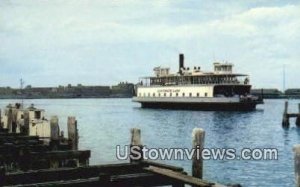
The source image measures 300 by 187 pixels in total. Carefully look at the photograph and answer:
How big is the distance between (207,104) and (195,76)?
870 centimetres

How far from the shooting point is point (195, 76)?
303 ft

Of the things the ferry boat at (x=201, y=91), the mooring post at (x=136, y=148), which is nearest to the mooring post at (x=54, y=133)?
the mooring post at (x=136, y=148)

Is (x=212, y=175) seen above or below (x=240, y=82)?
below

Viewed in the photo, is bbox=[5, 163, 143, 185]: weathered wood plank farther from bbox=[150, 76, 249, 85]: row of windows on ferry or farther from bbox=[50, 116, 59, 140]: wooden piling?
bbox=[150, 76, 249, 85]: row of windows on ferry

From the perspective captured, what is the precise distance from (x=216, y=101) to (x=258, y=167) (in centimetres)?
5792

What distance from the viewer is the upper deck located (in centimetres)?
8744

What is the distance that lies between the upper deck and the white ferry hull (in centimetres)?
448

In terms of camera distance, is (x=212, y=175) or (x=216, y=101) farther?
(x=216, y=101)

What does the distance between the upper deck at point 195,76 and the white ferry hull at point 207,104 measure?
4480 mm

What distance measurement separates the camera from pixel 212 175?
78.5 feet

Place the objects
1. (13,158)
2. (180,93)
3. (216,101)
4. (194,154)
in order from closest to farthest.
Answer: (194,154), (13,158), (216,101), (180,93)

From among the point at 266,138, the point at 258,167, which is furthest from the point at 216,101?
the point at 258,167

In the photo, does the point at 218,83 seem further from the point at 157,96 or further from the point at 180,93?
the point at 157,96

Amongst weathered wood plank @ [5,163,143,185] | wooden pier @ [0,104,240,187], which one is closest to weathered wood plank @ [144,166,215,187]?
wooden pier @ [0,104,240,187]
